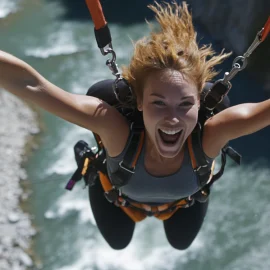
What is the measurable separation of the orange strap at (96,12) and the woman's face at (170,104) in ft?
0.69

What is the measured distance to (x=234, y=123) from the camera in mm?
1462

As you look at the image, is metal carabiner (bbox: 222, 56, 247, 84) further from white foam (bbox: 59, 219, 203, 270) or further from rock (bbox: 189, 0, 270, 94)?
rock (bbox: 189, 0, 270, 94)

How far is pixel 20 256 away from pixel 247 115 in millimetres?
3125

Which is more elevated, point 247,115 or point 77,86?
point 247,115

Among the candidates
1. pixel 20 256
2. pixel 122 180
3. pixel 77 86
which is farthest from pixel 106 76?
pixel 122 180

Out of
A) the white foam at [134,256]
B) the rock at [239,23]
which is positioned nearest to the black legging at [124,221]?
the white foam at [134,256]

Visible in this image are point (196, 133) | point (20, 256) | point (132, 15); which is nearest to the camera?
point (196, 133)

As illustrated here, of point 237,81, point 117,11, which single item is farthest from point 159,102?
point 117,11

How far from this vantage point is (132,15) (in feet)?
21.1

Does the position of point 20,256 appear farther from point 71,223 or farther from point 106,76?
point 106,76

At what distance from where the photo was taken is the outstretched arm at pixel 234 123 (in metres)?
1.40

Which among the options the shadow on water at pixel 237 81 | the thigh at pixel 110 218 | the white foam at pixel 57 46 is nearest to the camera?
the thigh at pixel 110 218

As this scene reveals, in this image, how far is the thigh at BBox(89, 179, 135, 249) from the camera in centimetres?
226

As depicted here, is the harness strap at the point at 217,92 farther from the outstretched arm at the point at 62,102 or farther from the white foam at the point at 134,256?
the white foam at the point at 134,256
